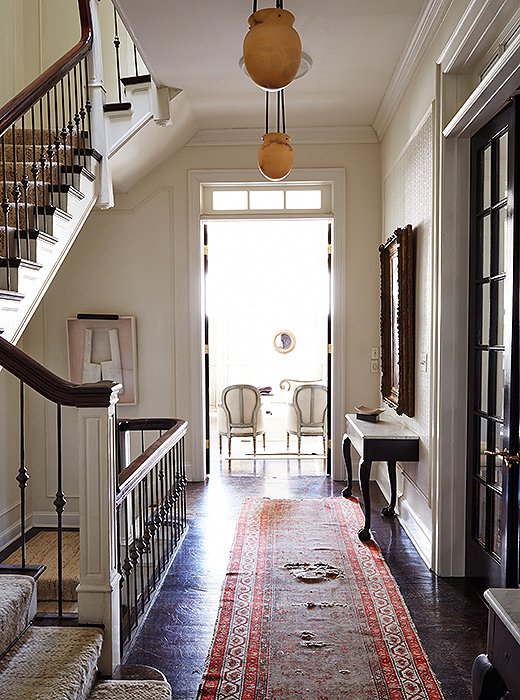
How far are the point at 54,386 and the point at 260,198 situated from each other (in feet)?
14.6

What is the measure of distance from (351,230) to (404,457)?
274cm

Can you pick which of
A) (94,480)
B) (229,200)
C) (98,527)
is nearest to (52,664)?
(98,527)

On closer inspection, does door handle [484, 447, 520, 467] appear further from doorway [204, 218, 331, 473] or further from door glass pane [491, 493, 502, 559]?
doorway [204, 218, 331, 473]

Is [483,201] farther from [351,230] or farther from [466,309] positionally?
[351,230]

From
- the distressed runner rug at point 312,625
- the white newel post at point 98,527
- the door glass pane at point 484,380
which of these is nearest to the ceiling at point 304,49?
the door glass pane at point 484,380

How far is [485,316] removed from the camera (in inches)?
142

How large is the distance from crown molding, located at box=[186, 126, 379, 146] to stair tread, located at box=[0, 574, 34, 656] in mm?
4802

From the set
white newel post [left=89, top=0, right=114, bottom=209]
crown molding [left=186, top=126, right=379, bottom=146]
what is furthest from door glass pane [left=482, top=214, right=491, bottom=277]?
crown molding [left=186, top=126, right=379, bottom=146]

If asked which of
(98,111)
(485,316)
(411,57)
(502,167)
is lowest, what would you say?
(485,316)

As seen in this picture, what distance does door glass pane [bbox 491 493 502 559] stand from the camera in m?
3.32

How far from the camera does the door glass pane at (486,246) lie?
3.52 m

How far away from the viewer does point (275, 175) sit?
442cm

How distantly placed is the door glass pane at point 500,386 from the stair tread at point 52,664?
211 cm

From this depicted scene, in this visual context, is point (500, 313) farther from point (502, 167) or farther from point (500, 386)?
point (502, 167)
